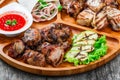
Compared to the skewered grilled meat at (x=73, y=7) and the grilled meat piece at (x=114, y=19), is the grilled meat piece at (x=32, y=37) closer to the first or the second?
the skewered grilled meat at (x=73, y=7)

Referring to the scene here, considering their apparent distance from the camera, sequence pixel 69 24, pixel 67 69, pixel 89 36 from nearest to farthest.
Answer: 1. pixel 67 69
2. pixel 89 36
3. pixel 69 24

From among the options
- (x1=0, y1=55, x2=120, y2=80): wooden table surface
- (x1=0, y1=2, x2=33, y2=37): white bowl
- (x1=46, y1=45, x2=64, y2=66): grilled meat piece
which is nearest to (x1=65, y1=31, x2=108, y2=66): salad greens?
(x1=46, y1=45, x2=64, y2=66): grilled meat piece

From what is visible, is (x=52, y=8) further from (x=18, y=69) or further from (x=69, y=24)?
(x=18, y=69)

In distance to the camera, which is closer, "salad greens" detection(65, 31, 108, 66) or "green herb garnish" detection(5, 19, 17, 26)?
"salad greens" detection(65, 31, 108, 66)

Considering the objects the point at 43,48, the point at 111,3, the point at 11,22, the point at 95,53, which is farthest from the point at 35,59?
the point at 111,3

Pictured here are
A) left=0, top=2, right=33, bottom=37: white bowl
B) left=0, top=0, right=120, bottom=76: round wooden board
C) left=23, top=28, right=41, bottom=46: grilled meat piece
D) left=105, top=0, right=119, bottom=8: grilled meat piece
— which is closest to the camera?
left=0, top=0, right=120, bottom=76: round wooden board

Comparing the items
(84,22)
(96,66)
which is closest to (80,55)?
(96,66)

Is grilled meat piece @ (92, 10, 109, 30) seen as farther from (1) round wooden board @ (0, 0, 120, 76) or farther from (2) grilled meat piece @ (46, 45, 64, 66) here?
(2) grilled meat piece @ (46, 45, 64, 66)
